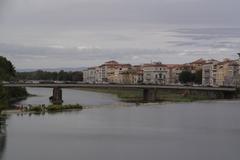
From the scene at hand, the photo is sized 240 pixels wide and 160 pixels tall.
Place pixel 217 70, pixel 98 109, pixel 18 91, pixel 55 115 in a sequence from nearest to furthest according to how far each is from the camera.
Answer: pixel 55 115 < pixel 98 109 < pixel 18 91 < pixel 217 70

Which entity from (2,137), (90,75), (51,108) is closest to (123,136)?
(2,137)

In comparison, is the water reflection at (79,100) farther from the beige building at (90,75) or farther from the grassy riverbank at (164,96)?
the beige building at (90,75)

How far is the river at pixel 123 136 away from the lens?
951 inches

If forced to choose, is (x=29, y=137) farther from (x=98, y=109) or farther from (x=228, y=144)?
(x=98, y=109)

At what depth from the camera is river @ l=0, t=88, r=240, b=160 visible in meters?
24.2

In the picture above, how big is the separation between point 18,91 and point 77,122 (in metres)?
31.8

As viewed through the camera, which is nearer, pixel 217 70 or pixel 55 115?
pixel 55 115

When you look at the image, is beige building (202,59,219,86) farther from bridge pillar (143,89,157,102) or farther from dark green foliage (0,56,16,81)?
dark green foliage (0,56,16,81)

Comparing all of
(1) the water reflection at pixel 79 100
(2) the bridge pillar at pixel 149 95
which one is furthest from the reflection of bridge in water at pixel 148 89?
(1) the water reflection at pixel 79 100

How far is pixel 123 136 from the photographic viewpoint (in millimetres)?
29453

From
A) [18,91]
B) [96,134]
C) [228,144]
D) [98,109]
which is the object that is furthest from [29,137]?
[18,91]

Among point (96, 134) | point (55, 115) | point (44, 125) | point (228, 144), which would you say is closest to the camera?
point (228, 144)

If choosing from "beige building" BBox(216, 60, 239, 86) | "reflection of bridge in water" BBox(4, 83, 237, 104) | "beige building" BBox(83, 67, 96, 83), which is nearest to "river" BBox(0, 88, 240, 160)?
"reflection of bridge in water" BBox(4, 83, 237, 104)

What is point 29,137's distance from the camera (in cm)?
2848
